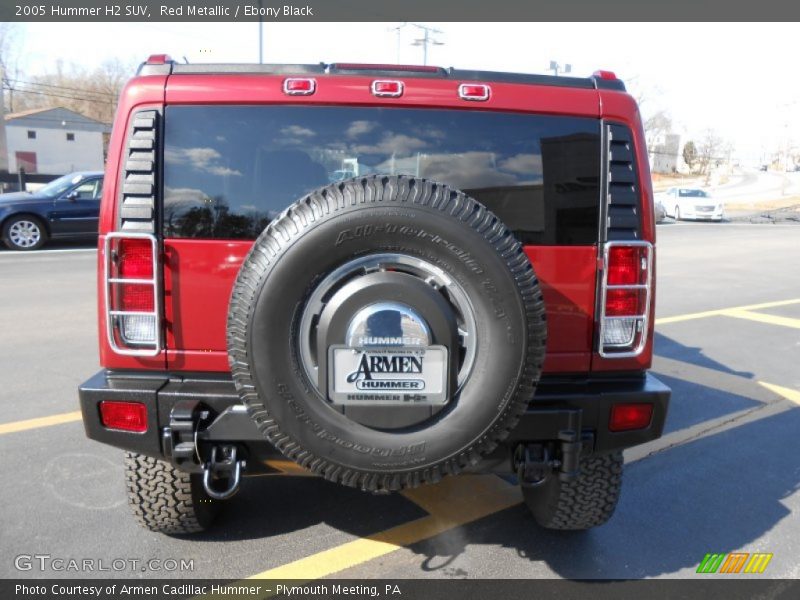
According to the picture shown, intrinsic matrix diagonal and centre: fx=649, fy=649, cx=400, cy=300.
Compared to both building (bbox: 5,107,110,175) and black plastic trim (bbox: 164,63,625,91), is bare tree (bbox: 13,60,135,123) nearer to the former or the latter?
building (bbox: 5,107,110,175)

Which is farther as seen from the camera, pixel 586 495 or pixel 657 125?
pixel 657 125

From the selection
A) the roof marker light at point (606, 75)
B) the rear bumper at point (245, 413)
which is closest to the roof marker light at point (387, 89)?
the roof marker light at point (606, 75)

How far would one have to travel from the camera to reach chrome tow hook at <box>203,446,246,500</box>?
8.07 ft

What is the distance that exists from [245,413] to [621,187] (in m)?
1.74

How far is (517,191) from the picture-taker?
8.59ft

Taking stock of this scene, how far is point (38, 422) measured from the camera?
438cm

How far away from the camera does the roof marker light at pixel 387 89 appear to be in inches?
99.0

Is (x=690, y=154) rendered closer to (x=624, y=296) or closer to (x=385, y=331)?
(x=624, y=296)

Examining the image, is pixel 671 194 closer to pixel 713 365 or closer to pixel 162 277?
pixel 713 365

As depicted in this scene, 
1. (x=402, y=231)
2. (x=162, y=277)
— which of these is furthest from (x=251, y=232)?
(x=402, y=231)

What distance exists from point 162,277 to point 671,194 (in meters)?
30.6

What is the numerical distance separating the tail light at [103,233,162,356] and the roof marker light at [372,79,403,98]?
40.5 inches

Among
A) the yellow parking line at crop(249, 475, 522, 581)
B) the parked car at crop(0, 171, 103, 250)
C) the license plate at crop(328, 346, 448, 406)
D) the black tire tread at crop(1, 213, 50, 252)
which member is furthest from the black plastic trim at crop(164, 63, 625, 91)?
the black tire tread at crop(1, 213, 50, 252)

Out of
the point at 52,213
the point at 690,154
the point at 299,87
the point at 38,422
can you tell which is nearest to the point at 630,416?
the point at 299,87
